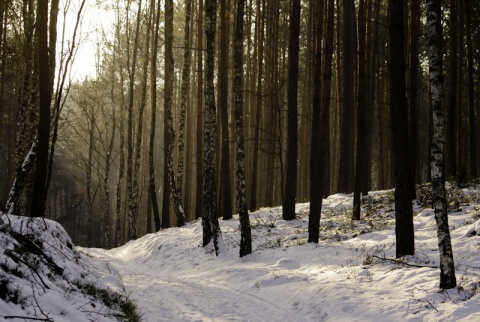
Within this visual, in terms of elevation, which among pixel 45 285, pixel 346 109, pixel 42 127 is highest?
pixel 346 109

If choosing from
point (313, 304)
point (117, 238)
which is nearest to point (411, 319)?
point (313, 304)

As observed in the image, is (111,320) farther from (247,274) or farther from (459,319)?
(247,274)

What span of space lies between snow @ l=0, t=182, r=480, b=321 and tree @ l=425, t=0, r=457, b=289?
1.14 ft

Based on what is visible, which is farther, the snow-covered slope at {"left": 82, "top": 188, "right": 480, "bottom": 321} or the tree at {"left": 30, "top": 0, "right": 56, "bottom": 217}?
the tree at {"left": 30, "top": 0, "right": 56, "bottom": 217}

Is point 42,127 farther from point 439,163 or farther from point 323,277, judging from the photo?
point 439,163

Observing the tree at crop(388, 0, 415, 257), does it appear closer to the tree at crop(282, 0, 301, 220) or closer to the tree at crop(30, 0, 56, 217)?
the tree at crop(282, 0, 301, 220)

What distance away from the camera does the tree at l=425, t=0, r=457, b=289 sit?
22.0 ft

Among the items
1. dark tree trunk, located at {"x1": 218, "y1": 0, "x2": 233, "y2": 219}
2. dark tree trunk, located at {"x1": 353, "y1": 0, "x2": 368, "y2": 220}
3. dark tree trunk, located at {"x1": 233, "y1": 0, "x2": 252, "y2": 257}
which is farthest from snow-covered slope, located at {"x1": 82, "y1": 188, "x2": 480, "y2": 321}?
dark tree trunk, located at {"x1": 218, "y1": 0, "x2": 233, "y2": 219}

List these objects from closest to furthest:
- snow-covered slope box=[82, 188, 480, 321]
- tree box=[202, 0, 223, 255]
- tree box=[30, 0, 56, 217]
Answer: snow-covered slope box=[82, 188, 480, 321]
tree box=[30, 0, 56, 217]
tree box=[202, 0, 223, 255]

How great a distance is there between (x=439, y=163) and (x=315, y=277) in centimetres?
372

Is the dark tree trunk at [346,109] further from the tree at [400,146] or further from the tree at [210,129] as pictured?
the tree at [400,146]

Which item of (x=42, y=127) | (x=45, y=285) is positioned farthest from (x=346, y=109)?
(x=45, y=285)

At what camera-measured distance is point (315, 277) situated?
9.23m

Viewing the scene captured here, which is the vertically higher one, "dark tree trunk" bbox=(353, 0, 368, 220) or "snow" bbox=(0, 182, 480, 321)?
"dark tree trunk" bbox=(353, 0, 368, 220)
